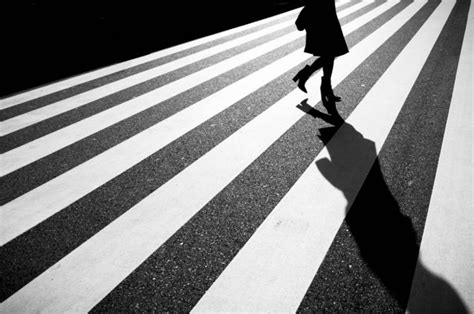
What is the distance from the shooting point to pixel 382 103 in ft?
14.0

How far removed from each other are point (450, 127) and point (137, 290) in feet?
12.2

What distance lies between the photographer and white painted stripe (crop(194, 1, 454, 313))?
6.18 ft

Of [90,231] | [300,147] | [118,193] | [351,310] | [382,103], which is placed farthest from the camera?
[382,103]

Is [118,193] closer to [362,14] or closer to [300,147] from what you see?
[300,147]

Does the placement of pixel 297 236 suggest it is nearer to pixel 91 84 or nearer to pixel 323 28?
pixel 323 28

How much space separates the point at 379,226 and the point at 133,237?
1.88 metres

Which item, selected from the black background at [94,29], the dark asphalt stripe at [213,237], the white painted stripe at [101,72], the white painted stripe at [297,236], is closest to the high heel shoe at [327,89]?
the white painted stripe at [297,236]

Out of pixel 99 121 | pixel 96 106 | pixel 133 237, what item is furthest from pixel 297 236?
pixel 96 106

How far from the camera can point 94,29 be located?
8656 mm

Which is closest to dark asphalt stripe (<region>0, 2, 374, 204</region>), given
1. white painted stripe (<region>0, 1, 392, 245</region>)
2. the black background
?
white painted stripe (<region>0, 1, 392, 245</region>)

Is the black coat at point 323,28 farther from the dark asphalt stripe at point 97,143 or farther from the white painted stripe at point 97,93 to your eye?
the white painted stripe at point 97,93

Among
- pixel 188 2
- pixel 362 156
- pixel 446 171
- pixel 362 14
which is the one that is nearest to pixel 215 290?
pixel 362 156

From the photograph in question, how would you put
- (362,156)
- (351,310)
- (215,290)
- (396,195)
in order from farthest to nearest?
(362,156) → (396,195) → (215,290) → (351,310)

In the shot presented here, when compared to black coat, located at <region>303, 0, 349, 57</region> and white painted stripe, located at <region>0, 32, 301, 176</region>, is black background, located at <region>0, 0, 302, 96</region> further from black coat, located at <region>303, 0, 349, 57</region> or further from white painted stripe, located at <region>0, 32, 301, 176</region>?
black coat, located at <region>303, 0, 349, 57</region>
